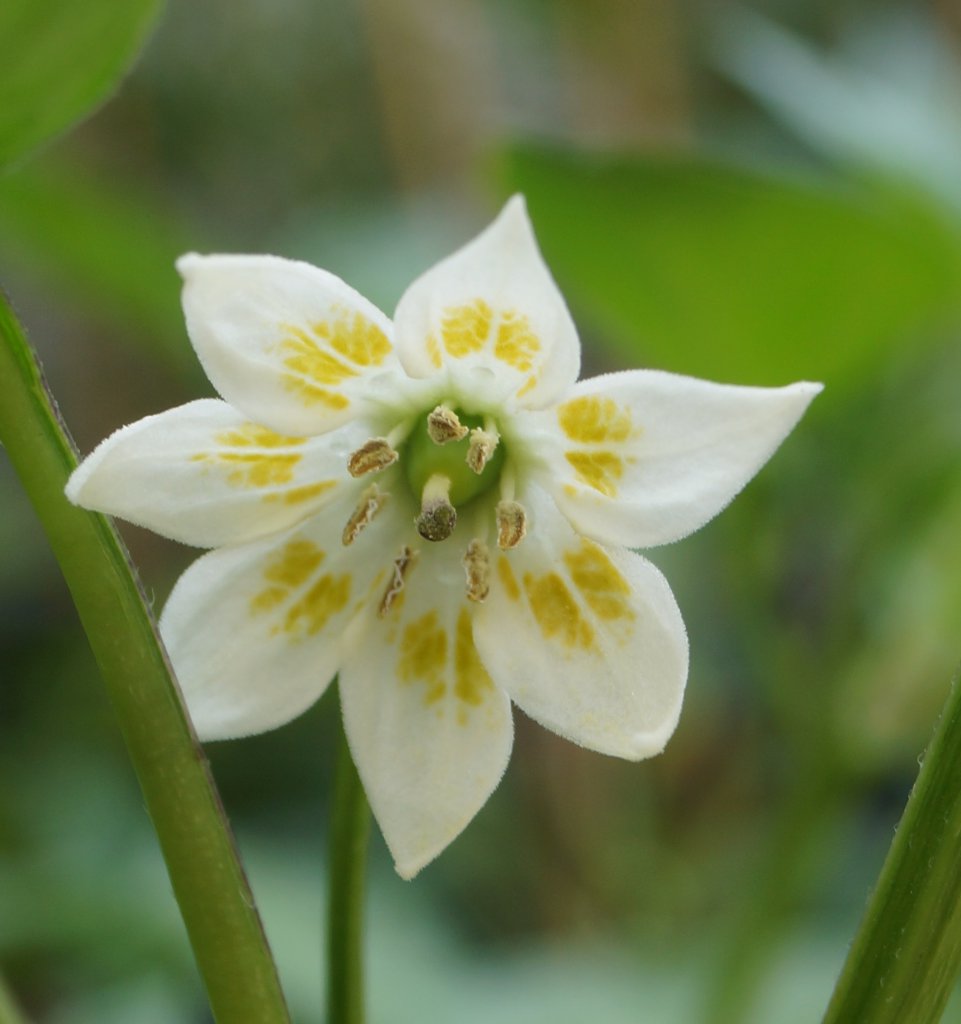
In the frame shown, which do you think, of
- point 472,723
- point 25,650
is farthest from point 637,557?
point 25,650

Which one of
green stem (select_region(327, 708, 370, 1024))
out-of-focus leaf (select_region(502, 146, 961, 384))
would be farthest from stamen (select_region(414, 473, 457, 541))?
out-of-focus leaf (select_region(502, 146, 961, 384))

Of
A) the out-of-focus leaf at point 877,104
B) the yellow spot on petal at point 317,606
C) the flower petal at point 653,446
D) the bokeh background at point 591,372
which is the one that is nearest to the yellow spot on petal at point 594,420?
the flower petal at point 653,446

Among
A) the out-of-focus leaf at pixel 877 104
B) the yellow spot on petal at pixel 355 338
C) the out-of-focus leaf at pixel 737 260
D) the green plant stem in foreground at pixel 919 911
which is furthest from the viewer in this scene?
the out-of-focus leaf at pixel 877 104

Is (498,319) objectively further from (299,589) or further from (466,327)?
(299,589)

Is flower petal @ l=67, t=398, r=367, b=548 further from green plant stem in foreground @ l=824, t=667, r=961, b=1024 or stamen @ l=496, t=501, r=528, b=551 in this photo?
green plant stem in foreground @ l=824, t=667, r=961, b=1024

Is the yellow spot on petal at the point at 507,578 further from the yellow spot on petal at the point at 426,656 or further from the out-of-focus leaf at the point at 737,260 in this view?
the out-of-focus leaf at the point at 737,260

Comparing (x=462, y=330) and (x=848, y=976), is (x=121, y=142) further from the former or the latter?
(x=848, y=976)
